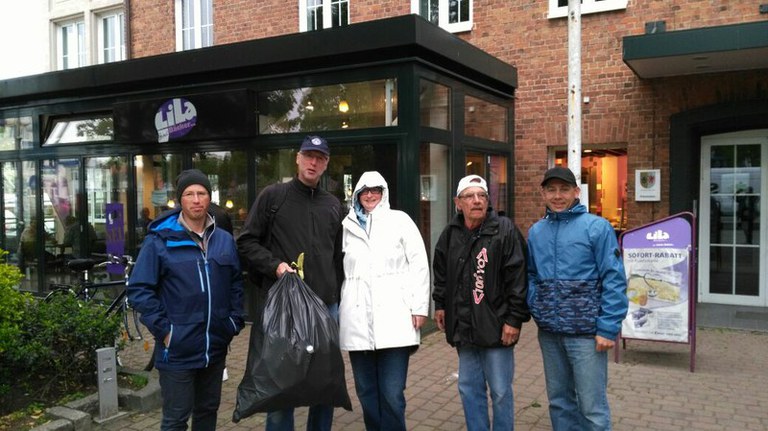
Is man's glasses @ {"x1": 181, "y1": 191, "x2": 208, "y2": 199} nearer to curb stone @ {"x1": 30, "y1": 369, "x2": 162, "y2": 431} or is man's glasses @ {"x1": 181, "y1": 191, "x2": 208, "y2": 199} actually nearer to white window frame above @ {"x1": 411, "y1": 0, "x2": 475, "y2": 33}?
curb stone @ {"x1": 30, "y1": 369, "x2": 162, "y2": 431}

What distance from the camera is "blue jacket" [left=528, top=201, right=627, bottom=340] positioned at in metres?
3.45

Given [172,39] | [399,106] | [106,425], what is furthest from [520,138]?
[172,39]

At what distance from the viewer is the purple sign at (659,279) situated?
612 cm

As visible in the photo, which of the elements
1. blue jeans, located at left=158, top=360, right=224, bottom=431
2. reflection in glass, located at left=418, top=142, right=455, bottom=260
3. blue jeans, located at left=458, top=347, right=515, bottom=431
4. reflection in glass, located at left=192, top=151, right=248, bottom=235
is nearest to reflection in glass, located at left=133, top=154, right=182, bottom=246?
reflection in glass, located at left=192, top=151, right=248, bottom=235

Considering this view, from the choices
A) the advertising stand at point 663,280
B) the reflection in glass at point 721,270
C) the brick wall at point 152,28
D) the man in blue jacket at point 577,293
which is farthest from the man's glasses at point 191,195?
the brick wall at point 152,28

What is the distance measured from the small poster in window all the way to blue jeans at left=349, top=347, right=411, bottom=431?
254 inches

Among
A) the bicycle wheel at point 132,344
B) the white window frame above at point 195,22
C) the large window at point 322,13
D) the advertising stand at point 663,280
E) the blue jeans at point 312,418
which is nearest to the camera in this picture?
the blue jeans at point 312,418

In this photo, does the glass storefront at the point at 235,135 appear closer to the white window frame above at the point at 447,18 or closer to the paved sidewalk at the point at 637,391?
the white window frame above at the point at 447,18

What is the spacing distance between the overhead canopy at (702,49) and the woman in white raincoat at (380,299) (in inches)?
207

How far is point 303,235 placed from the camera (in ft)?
12.0

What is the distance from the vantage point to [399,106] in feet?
22.4

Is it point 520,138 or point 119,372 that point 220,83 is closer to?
point 119,372

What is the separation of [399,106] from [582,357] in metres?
4.02

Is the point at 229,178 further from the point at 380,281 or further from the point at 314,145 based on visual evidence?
the point at 380,281
